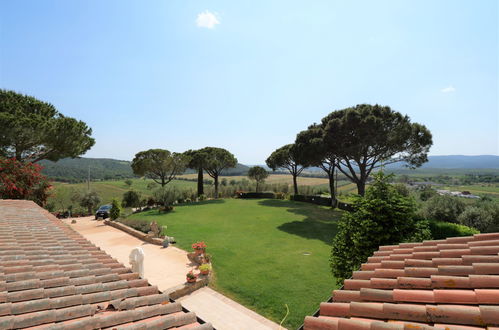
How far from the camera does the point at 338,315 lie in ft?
8.28

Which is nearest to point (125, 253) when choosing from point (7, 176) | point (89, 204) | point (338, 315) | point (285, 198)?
point (7, 176)

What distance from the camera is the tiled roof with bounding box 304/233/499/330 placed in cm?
194

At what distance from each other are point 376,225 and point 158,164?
1139 inches

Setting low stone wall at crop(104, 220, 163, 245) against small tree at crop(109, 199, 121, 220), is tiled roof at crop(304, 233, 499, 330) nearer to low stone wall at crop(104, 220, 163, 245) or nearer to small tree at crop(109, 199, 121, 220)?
low stone wall at crop(104, 220, 163, 245)

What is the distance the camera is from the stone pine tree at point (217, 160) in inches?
1307

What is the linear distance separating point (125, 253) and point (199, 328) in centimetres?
1213

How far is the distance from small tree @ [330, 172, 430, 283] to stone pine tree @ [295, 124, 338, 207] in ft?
50.7

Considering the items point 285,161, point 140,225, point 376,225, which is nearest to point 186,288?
point 376,225

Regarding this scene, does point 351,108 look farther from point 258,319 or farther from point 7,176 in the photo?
point 7,176

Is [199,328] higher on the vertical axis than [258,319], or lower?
higher

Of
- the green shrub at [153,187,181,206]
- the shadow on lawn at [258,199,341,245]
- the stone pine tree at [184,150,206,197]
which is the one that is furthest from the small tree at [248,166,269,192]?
the shadow on lawn at [258,199,341,245]

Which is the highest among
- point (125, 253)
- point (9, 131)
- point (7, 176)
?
point (9, 131)

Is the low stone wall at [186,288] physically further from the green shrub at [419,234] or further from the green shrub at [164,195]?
the green shrub at [164,195]

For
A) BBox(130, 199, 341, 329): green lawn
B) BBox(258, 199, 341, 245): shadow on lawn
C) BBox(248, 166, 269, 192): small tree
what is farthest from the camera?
BBox(248, 166, 269, 192): small tree
